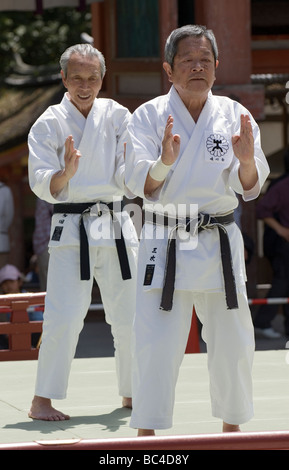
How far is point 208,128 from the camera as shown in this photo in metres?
4.54

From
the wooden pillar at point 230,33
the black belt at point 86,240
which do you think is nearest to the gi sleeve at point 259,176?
the black belt at point 86,240

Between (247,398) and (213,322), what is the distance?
340 millimetres

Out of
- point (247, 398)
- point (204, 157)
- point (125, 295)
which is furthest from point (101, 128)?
point (247, 398)

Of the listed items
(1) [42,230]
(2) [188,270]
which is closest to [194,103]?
(2) [188,270]

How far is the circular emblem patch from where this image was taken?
4484mm

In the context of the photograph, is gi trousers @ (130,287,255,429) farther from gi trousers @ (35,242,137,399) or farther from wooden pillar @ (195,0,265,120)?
wooden pillar @ (195,0,265,120)

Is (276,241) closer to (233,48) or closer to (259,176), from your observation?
(233,48)

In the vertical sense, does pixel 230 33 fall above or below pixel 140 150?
above

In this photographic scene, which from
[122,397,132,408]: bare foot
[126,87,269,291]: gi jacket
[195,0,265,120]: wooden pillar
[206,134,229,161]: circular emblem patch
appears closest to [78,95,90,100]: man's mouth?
[126,87,269,291]: gi jacket

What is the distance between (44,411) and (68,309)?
0.50 metres

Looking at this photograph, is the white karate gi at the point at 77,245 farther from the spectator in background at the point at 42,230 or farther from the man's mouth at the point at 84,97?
the spectator in background at the point at 42,230

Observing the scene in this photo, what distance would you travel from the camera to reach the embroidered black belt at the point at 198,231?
446cm

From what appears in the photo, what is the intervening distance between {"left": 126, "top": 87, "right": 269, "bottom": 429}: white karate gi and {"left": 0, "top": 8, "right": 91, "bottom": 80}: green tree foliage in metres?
14.9

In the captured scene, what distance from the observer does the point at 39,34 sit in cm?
2002
